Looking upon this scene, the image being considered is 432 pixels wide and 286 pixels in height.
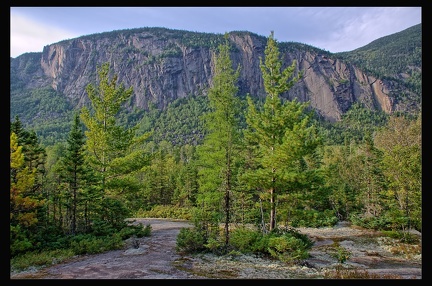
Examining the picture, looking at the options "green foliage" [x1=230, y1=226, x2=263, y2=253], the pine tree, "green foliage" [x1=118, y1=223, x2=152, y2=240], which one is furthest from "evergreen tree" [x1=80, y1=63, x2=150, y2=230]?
"green foliage" [x1=230, y1=226, x2=263, y2=253]

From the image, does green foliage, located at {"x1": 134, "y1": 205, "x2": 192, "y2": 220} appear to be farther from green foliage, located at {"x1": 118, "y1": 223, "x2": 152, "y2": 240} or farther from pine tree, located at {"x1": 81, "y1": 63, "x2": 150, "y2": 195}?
pine tree, located at {"x1": 81, "y1": 63, "x2": 150, "y2": 195}

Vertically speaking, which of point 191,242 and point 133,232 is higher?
point 191,242

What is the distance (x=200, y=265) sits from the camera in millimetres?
Answer: 12164

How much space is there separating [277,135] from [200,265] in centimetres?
739

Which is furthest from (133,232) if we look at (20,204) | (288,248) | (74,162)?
(288,248)

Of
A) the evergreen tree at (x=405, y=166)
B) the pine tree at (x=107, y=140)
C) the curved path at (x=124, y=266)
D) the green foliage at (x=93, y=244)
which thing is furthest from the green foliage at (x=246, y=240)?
the evergreen tree at (x=405, y=166)

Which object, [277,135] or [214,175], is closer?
[214,175]

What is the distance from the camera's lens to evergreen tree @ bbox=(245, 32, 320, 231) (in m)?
14.1

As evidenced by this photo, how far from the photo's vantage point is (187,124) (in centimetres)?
16062

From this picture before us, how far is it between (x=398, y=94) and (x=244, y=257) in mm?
223137

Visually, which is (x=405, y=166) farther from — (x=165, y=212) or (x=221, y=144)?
(x=165, y=212)

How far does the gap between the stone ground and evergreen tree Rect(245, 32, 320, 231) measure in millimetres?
3192
